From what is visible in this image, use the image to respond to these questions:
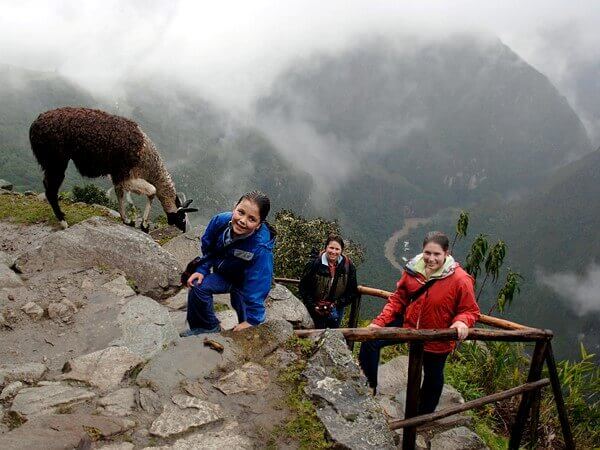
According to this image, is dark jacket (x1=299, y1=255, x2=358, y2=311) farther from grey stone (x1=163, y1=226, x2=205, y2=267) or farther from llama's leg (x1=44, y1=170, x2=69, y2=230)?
llama's leg (x1=44, y1=170, x2=69, y2=230)

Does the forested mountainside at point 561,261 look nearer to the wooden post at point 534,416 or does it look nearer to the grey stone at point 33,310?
the wooden post at point 534,416

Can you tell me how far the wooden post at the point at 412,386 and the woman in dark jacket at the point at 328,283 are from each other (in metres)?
2.50

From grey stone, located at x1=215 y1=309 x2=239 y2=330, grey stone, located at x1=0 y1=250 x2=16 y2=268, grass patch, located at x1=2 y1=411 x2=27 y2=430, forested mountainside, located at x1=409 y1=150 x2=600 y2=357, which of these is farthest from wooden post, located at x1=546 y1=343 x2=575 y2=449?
forested mountainside, located at x1=409 y1=150 x2=600 y2=357

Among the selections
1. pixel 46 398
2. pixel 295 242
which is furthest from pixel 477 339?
pixel 295 242

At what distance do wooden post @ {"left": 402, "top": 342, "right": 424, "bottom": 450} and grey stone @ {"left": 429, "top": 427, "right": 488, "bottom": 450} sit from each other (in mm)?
1339

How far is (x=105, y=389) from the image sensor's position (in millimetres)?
3035

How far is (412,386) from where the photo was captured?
135 inches

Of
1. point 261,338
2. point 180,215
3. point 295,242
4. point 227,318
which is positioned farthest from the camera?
point 295,242

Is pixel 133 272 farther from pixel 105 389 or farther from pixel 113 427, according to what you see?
pixel 113 427

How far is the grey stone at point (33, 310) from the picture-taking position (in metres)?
4.83

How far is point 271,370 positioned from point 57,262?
418 centimetres

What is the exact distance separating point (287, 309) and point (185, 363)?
13.1 feet

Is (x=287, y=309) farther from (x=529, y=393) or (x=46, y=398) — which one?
(x=46, y=398)

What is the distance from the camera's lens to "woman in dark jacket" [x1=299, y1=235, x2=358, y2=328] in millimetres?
5898
